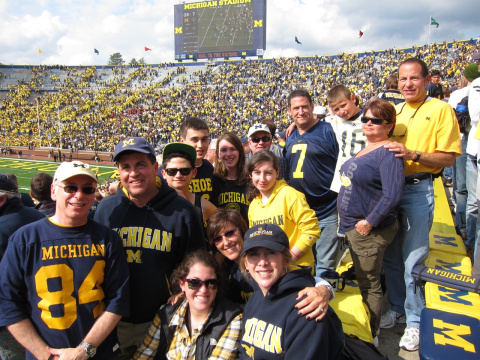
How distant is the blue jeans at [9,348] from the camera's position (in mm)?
2385

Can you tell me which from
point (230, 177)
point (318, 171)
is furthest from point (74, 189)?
point (318, 171)

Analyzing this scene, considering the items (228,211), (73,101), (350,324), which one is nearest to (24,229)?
(228,211)

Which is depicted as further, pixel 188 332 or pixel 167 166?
pixel 167 166

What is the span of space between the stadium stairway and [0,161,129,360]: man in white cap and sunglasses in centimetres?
169

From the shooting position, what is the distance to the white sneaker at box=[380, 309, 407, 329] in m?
3.01

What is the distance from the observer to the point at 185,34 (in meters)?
38.6

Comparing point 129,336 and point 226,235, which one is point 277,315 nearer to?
point 226,235

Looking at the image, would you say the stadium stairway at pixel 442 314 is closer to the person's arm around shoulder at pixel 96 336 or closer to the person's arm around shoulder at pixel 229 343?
the person's arm around shoulder at pixel 229 343

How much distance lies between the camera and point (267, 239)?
71.0 inches

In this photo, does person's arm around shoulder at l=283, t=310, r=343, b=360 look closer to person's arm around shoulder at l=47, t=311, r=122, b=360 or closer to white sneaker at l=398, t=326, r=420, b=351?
person's arm around shoulder at l=47, t=311, r=122, b=360

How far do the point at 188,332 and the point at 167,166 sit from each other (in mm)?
1265

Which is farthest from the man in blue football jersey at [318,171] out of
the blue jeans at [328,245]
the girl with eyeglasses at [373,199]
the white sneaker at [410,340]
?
the white sneaker at [410,340]

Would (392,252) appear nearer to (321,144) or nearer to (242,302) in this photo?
(321,144)

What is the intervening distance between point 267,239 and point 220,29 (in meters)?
39.3
